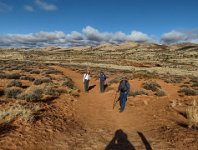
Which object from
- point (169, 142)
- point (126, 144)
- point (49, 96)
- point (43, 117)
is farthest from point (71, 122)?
point (49, 96)

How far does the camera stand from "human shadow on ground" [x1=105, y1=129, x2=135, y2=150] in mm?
7637

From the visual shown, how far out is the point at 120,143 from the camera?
26.5 feet

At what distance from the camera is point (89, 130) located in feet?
30.8

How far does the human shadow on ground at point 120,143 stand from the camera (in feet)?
25.1

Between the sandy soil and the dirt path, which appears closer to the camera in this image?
the sandy soil

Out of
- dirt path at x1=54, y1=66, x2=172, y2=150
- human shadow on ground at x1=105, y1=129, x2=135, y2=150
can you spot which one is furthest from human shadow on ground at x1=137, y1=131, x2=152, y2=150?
human shadow on ground at x1=105, y1=129, x2=135, y2=150

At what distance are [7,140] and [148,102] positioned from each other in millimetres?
10181

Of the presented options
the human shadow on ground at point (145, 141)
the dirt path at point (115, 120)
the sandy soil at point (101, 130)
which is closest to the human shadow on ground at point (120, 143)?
the sandy soil at point (101, 130)

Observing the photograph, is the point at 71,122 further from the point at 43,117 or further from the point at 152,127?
the point at 152,127

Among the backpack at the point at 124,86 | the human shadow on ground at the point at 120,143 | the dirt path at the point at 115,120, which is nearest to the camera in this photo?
the human shadow on ground at the point at 120,143

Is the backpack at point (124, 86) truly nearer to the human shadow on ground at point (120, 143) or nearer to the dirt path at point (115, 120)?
the dirt path at point (115, 120)

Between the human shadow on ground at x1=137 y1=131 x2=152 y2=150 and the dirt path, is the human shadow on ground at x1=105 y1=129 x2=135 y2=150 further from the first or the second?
the human shadow on ground at x1=137 y1=131 x2=152 y2=150

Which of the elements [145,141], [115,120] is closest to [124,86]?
[115,120]

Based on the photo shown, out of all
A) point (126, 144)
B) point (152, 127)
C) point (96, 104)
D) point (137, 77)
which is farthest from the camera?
point (137, 77)
